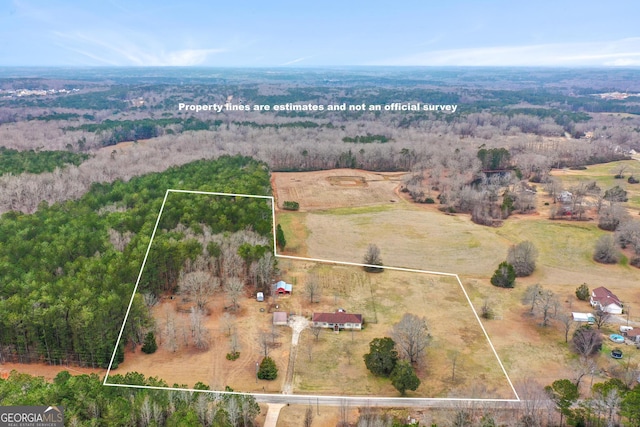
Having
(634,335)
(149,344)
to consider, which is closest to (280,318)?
(149,344)

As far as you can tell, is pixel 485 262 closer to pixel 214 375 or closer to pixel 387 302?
pixel 387 302

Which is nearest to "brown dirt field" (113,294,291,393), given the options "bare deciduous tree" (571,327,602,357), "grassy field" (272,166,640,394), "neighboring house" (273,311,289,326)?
"neighboring house" (273,311,289,326)

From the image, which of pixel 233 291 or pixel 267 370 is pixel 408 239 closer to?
pixel 233 291

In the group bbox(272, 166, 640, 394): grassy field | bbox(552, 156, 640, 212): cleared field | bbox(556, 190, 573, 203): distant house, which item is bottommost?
bbox(272, 166, 640, 394): grassy field

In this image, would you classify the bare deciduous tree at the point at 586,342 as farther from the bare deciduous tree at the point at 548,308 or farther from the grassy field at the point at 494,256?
the bare deciduous tree at the point at 548,308

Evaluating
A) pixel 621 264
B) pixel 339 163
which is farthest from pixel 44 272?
pixel 339 163

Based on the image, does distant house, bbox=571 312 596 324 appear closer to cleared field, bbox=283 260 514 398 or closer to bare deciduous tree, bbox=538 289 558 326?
bare deciduous tree, bbox=538 289 558 326
